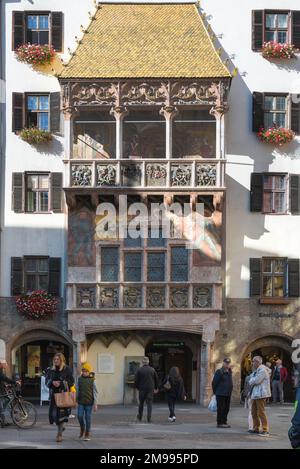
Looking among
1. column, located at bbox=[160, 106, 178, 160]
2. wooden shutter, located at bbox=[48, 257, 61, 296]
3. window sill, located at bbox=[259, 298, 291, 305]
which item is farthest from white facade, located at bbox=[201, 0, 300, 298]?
wooden shutter, located at bbox=[48, 257, 61, 296]

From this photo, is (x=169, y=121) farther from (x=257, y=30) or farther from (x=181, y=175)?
(x=257, y=30)

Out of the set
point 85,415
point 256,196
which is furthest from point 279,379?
point 85,415

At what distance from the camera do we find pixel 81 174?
120 ft

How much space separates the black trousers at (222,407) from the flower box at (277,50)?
1530cm

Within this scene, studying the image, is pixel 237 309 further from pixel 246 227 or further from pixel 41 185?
pixel 41 185

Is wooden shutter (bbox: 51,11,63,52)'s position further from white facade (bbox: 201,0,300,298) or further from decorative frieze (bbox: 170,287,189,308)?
decorative frieze (bbox: 170,287,189,308)

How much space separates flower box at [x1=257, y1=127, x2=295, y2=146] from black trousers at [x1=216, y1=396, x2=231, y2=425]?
13.0 metres

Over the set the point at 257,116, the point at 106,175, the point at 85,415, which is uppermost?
the point at 257,116

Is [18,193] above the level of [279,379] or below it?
above

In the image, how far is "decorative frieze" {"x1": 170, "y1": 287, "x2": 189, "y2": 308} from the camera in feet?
121

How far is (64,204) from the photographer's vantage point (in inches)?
1490

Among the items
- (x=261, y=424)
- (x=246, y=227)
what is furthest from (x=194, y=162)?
(x=261, y=424)

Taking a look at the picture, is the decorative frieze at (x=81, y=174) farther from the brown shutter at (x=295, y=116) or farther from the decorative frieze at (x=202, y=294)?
the brown shutter at (x=295, y=116)

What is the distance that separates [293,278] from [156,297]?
15.7 feet
